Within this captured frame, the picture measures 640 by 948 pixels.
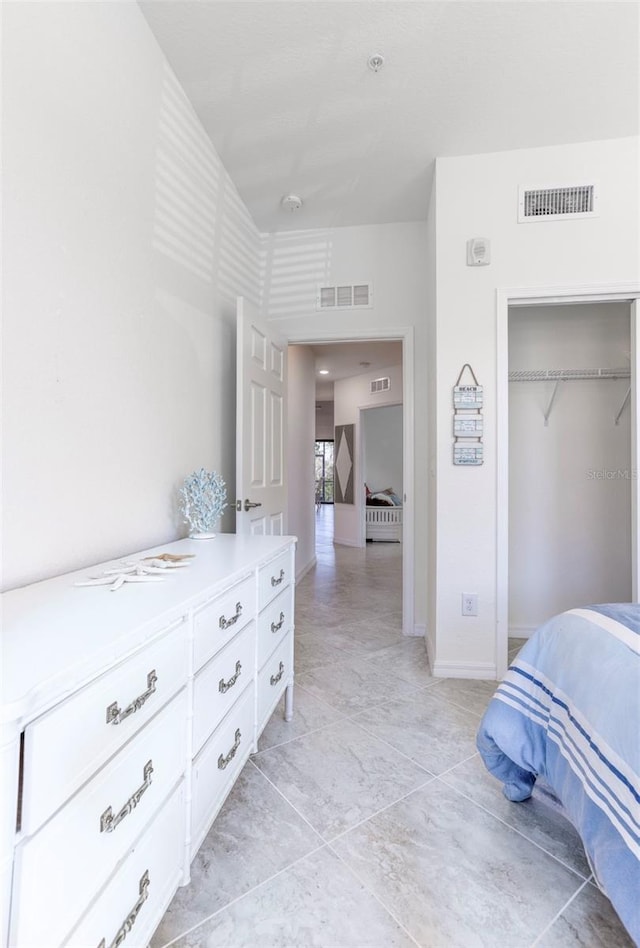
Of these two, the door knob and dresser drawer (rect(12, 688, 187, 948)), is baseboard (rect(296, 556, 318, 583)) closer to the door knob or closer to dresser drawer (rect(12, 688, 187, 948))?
the door knob

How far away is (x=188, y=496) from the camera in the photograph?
6.31 feet

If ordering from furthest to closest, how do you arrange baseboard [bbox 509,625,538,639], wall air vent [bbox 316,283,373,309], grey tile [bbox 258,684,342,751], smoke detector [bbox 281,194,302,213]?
wall air vent [bbox 316,283,373,309] < baseboard [bbox 509,625,538,639] < smoke detector [bbox 281,194,302,213] < grey tile [bbox 258,684,342,751]

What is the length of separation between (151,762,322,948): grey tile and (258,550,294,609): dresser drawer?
2.21 ft

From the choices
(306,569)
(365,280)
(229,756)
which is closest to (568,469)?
(365,280)

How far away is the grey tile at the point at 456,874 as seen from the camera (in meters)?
1.11

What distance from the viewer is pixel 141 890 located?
907 millimetres

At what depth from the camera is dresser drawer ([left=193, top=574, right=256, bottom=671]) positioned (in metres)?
1.15

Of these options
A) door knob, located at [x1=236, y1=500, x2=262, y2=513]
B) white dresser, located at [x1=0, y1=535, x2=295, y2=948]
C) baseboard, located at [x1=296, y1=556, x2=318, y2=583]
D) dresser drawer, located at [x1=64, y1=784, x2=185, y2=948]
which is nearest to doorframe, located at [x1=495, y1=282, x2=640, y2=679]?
door knob, located at [x1=236, y1=500, x2=262, y2=513]

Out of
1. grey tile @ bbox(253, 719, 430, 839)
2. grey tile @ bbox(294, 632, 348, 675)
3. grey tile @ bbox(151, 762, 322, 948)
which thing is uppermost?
grey tile @ bbox(151, 762, 322, 948)

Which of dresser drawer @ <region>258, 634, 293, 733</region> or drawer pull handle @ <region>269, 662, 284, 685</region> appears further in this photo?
drawer pull handle @ <region>269, 662, 284, 685</region>

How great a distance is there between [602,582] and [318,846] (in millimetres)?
2624

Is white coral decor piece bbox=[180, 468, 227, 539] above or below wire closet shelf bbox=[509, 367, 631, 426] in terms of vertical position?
below

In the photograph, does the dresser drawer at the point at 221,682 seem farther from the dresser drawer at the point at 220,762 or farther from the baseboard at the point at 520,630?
the baseboard at the point at 520,630

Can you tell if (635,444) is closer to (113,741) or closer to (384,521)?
(113,741)
